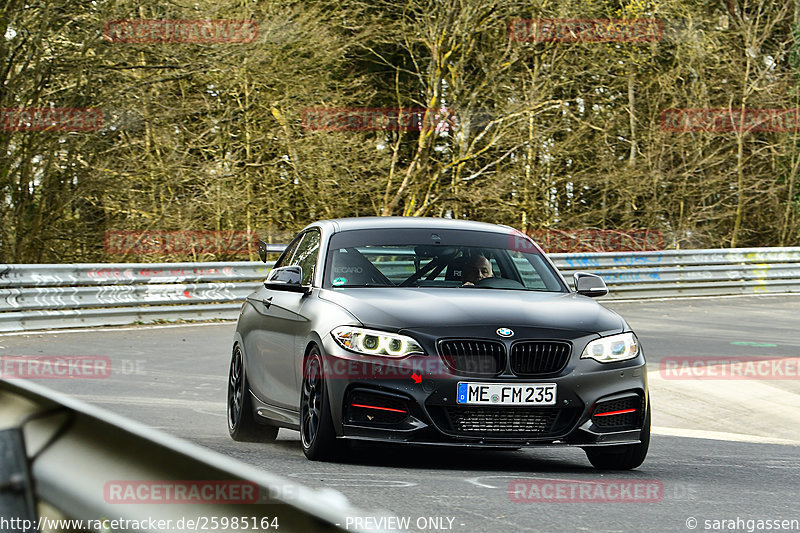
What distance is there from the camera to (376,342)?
7.36m

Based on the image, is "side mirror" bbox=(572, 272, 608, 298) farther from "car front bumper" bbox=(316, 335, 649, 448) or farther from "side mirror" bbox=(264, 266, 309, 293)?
"side mirror" bbox=(264, 266, 309, 293)

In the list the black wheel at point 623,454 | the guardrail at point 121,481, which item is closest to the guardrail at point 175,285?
the black wheel at point 623,454

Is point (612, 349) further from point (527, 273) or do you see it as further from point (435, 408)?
point (527, 273)

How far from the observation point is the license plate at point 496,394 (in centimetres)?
722

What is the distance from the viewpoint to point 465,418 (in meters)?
7.27

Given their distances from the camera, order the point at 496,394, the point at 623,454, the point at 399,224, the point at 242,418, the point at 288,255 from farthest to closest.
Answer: the point at 288,255 → the point at 242,418 → the point at 399,224 → the point at 623,454 → the point at 496,394

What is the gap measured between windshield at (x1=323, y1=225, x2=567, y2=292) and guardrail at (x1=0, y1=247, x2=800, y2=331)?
1126 centimetres

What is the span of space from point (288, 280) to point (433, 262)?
3.29ft

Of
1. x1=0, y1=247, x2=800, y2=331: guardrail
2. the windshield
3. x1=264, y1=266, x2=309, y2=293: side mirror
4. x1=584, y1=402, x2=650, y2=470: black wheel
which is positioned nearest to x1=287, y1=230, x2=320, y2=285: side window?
the windshield

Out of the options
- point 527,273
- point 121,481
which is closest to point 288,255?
point 527,273

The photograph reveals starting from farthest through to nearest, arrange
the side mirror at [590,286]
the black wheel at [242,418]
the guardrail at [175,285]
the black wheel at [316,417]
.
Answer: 1. the guardrail at [175,285]
2. the black wheel at [242,418]
3. the side mirror at [590,286]
4. the black wheel at [316,417]

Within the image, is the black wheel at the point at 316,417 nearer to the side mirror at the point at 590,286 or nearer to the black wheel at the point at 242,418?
the black wheel at the point at 242,418

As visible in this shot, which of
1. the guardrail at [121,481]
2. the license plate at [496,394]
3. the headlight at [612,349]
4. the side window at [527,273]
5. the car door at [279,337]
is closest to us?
the guardrail at [121,481]

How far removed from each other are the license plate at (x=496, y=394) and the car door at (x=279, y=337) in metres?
1.27
